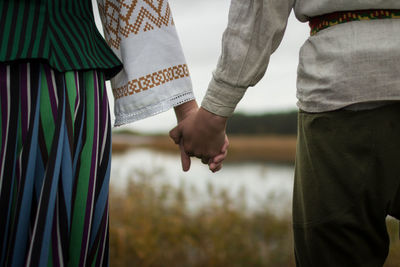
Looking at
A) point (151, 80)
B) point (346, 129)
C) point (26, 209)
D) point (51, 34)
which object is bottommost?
point (26, 209)

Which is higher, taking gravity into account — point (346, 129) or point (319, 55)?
point (319, 55)

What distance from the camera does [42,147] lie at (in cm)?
78

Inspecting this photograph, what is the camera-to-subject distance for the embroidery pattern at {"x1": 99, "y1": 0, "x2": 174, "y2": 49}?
3.21ft

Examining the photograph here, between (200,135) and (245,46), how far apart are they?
0.28 metres

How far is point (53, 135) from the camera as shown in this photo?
0.79 m

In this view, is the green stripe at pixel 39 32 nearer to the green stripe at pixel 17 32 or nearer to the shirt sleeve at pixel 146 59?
the green stripe at pixel 17 32

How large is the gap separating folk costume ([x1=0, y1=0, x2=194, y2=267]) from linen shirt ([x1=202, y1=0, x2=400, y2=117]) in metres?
0.31

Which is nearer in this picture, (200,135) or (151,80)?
(151,80)

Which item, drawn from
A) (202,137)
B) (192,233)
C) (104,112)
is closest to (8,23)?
(104,112)

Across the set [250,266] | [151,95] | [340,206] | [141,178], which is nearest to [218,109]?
[151,95]

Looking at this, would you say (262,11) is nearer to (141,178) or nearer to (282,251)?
(282,251)

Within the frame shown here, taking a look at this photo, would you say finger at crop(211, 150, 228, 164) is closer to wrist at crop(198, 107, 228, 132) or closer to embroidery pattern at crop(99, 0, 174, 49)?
wrist at crop(198, 107, 228, 132)

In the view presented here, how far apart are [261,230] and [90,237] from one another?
6.57ft

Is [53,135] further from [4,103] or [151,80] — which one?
[151,80]
